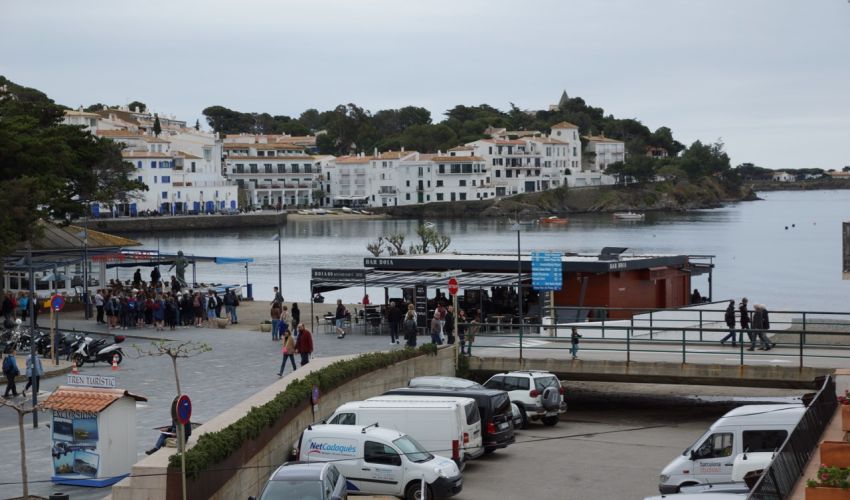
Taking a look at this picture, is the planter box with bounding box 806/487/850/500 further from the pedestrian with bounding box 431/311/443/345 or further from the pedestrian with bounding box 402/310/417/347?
the pedestrian with bounding box 402/310/417/347

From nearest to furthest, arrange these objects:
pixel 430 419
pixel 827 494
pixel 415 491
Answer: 1. pixel 827 494
2. pixel 415 491
3. pixel 430 419

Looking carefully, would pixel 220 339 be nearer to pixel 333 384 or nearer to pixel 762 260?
pixel 333 384

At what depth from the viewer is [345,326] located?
36.0 meters

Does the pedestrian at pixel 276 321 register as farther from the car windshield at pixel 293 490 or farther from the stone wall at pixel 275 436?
the car windshield at pixel 293 490

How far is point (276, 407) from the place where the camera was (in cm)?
1953

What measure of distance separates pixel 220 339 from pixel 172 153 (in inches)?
5961

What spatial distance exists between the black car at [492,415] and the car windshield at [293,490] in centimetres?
603

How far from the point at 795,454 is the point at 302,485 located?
6375 millimetres

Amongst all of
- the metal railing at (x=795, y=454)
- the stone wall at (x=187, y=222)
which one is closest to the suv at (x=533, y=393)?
the metal railing at (x=795, y=454)

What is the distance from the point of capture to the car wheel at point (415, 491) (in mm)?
17719

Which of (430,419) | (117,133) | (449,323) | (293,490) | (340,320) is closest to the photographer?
(293,490)

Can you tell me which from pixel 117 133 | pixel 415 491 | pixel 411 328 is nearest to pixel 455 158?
pixel 117 133

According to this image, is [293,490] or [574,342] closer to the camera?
[293,490]

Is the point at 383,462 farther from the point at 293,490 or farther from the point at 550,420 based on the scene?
the point at 550,420
